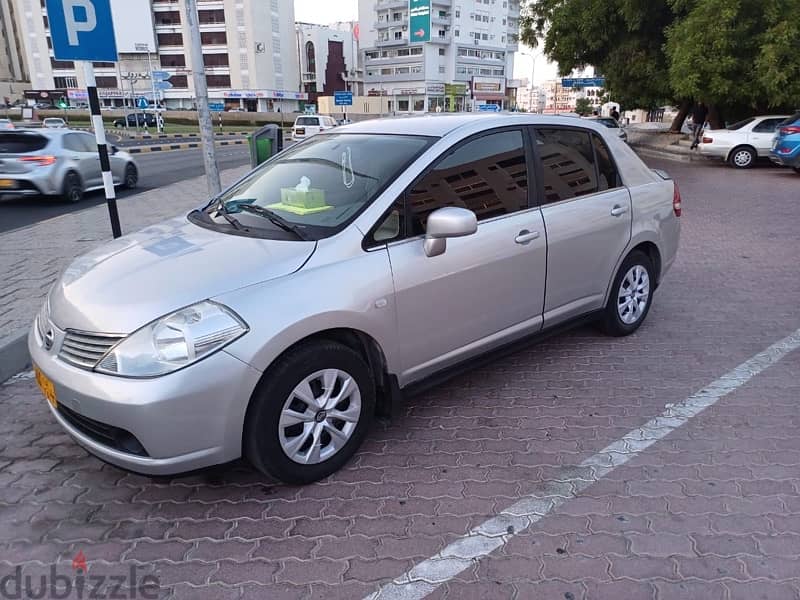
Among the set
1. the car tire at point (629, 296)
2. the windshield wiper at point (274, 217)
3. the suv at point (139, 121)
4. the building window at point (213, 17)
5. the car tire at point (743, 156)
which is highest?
the building window at point (213, 17)

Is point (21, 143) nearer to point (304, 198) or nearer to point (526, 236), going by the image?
point (304, 198)

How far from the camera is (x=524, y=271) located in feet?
12.4

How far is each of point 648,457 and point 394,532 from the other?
148cm

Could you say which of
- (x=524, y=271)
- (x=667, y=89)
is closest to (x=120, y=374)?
(x=524, y=271)

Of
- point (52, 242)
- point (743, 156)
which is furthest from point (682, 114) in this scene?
point (52, 242)

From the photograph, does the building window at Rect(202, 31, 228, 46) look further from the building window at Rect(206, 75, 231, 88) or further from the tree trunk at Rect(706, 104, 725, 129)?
the tree trunk at Rect(706, 104, 725, 129)

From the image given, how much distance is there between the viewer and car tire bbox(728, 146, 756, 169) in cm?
1806

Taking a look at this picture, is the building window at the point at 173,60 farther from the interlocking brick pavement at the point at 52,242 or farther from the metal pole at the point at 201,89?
the metal pole at the point at 201,89

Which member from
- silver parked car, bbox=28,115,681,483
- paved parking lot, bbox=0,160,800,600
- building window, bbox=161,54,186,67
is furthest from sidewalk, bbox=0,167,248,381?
building window, bbox=161,54,186,67

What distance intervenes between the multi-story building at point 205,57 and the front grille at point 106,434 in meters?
83.1

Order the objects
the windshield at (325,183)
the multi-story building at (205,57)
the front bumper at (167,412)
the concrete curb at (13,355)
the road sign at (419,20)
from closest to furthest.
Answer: the front bumper at (167,412), the windshield at (325,183), the concrete curb at (13,355), the road sign at (419,20), the multi-story building at (205,57)

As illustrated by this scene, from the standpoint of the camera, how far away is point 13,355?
14.6 feet

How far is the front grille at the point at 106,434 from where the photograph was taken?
264 centimetres
